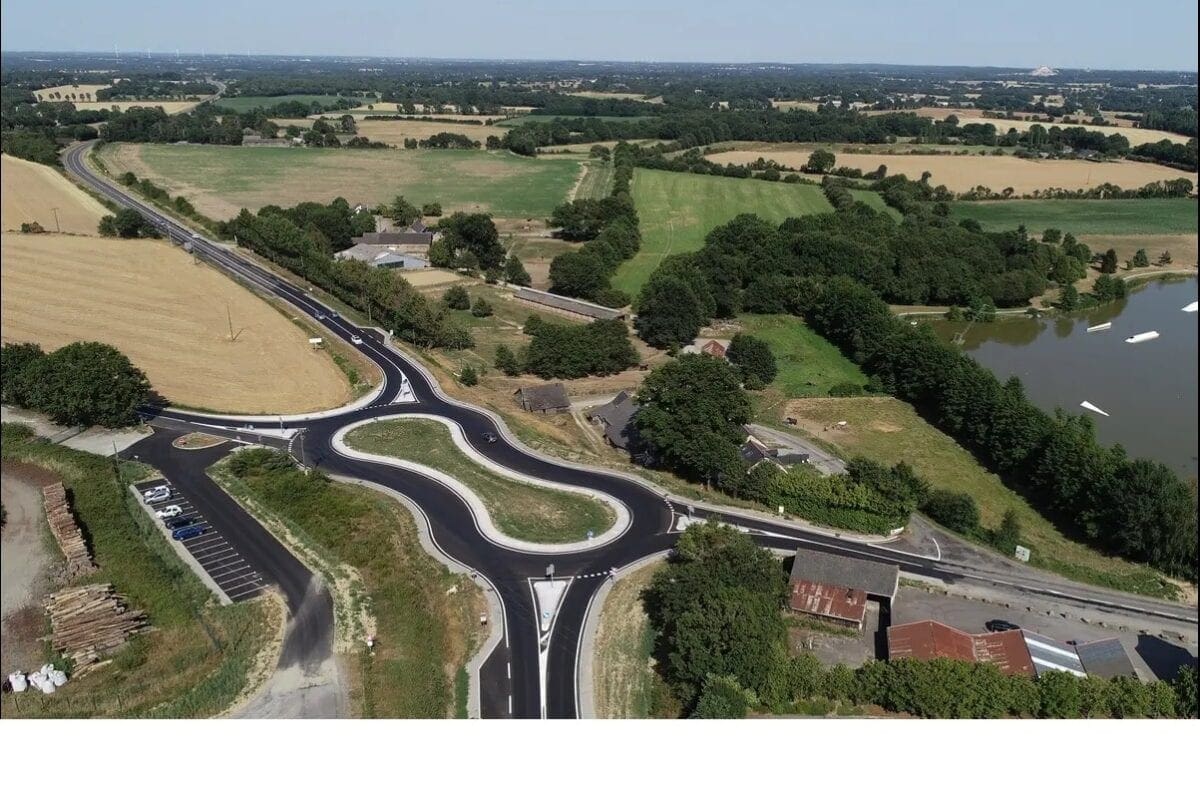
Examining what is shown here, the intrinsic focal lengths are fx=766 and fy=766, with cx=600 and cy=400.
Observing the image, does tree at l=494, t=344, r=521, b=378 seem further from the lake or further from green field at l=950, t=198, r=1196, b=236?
green field at l=950, t=198, r=1196, b=236

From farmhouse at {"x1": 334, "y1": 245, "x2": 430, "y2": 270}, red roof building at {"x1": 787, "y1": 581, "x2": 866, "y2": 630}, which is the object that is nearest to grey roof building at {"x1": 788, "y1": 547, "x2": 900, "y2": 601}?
red roof building at {"x1": 787, "y1": 581, "x2": 866, "y2": 630}

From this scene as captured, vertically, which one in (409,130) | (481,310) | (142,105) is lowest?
(481,310)

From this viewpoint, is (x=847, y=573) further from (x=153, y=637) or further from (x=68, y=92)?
(x=68, y=92)

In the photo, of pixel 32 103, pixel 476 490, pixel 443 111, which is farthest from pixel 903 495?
pixel 443 111

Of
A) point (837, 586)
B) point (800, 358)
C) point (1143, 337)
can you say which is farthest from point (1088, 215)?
point (837, 586)

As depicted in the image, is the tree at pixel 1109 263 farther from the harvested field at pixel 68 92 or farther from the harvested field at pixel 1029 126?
the harvested field at pixel 68 92

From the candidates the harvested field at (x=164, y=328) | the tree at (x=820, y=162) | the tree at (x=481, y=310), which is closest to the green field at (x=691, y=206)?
the tree at (x=820, y=162)
